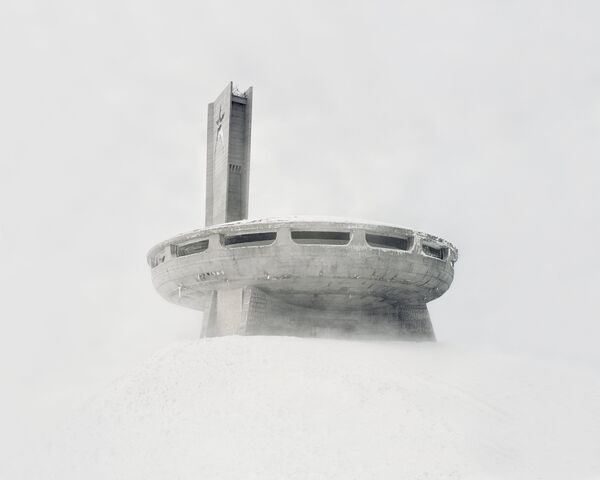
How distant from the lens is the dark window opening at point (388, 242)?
821 inches

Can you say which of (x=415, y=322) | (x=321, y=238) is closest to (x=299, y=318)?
(x=321, y=238)

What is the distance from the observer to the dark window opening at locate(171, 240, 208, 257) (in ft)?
70.8

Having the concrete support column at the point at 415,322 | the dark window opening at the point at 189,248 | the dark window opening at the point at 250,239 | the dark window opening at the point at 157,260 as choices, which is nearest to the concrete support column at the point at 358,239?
the dark window opening at the point at 250,239

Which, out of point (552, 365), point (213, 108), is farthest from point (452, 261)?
point (213, 108)

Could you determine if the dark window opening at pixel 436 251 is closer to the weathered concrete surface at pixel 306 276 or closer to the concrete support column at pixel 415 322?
the weathered concrete surface at pixel 306 276

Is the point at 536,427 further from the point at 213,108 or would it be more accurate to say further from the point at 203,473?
the point at 213,108

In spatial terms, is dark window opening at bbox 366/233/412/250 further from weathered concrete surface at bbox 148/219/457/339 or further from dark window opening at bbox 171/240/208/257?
dark window opening at bbox 171/240/208/257

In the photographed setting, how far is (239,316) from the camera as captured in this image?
20578 mm

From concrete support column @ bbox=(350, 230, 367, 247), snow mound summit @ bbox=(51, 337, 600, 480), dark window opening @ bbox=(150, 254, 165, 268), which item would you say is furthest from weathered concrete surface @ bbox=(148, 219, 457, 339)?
snow mound summit @ bbox=(51, 337, 600, 480)

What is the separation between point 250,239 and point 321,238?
2436mm

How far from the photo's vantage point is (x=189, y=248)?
22.0m

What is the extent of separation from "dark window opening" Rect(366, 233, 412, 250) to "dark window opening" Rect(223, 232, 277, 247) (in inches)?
132

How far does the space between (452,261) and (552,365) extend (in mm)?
5590

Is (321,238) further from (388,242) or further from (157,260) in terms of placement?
(157,260)
